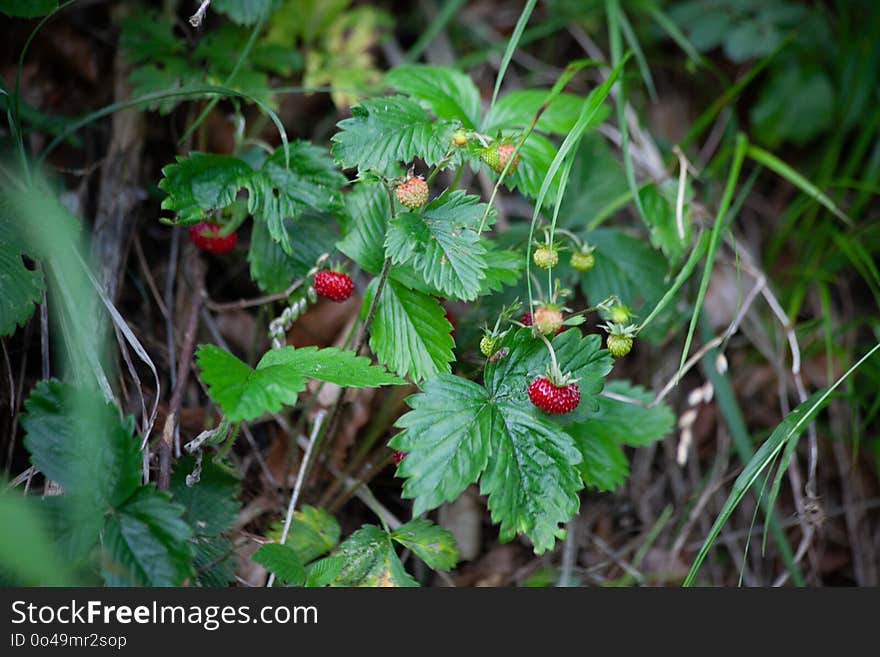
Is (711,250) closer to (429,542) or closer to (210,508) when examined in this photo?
(429,542)

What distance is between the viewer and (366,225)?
1.36 m

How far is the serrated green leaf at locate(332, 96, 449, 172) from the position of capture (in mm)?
1234

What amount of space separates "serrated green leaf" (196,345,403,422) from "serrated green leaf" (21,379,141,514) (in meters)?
0.15

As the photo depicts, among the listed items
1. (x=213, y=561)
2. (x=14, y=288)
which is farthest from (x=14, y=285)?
(x=213, y=561)

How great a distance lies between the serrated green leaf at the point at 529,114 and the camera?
1.51 metres

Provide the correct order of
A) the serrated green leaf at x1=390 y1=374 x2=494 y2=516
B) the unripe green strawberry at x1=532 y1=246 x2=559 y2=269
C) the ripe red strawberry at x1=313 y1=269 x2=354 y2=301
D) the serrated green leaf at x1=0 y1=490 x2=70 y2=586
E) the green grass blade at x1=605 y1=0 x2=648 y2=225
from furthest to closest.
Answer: the green grass blade at x1=605 y1=0 x2=648 y2=225, the ripe red strawberry at x1=313 y1=269 x2=354 y2=301, the unripe green strawberry at x1=532 y1=246 x2=559 y2=269, the serrated green leaf at x1=390 y1=374 x2=494 y2=516, the serrated green leaf at x1=0 y1=490 x2=70 y2=586

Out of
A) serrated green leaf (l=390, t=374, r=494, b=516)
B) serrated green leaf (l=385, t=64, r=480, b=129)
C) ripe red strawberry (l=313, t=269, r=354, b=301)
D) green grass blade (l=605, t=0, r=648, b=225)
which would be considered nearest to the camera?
serrated green leaf (l=390, t=374, r=494, b=516)

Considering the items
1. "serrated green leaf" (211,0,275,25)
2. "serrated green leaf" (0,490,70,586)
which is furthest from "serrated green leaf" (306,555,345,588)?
"serrated green leaf" (211,0,275,25)

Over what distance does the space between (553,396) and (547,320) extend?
126mm

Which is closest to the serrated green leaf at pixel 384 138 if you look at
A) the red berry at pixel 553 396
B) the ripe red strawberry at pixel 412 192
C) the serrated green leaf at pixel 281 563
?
the ripe red strawberry at pixel 412 192

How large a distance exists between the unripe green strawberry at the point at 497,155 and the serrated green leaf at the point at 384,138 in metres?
0.09

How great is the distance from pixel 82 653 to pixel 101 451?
1.00 feet

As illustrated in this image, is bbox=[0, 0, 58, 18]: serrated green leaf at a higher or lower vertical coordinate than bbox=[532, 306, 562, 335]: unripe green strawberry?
higher

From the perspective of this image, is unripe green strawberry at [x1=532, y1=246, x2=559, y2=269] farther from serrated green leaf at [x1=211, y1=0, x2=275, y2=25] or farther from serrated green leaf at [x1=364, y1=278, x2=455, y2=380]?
serrated green leaf at [x1=211, y1=0, x2=275, y2=25]
